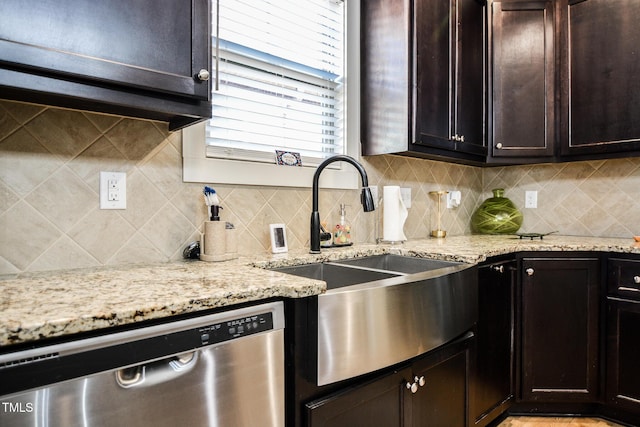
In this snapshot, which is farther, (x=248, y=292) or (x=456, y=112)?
(x=456, y=112)

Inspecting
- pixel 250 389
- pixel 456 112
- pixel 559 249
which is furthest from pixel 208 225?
pixel 559 249

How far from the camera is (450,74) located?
7.07ft

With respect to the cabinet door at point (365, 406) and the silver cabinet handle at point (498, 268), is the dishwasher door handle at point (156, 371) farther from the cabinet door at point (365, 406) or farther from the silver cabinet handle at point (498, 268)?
the silver cabinet handle at point (498, 268)

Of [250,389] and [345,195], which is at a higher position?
[345,195]

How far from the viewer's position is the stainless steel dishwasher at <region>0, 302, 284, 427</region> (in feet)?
2.29

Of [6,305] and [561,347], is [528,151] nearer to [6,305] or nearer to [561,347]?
[561,347]

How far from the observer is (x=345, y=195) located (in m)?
2.12

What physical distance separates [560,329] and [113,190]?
2234mm

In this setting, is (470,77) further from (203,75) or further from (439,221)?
(203,75)

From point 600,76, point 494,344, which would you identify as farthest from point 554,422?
point 600,76

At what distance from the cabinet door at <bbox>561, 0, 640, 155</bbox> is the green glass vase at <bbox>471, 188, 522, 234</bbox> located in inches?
19.9

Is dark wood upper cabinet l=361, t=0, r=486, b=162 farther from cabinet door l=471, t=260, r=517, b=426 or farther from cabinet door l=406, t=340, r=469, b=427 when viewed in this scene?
→ cabinet door l=406, t=340, r=469, b=427

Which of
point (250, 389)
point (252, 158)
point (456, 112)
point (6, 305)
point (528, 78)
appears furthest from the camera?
point (528, 78)

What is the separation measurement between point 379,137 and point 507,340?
126 cm
